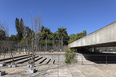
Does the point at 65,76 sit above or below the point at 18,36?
below

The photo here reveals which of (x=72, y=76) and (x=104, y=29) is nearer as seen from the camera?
(x=72, y=76)

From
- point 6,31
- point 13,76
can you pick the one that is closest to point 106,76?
point 13,76

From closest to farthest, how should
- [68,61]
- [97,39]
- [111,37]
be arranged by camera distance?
[111,37], [97,39], [68,61]

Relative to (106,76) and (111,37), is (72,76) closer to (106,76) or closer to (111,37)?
(106,76)

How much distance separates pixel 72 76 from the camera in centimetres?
618

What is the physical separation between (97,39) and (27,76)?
23.5ft

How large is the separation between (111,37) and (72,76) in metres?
4.10

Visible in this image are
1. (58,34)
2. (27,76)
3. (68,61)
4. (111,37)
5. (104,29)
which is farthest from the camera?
(58,34)

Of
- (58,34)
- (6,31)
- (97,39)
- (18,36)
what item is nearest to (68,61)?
(97,39)

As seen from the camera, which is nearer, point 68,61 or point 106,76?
point 106,76

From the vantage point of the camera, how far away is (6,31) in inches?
330

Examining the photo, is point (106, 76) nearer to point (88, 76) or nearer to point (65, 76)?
point (88, 76)

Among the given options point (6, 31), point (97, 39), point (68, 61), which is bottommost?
point (68, 61)

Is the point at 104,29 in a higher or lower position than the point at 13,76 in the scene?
higher
